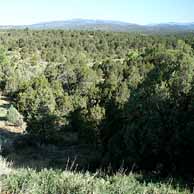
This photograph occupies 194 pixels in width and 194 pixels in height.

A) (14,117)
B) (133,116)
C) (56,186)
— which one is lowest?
(14,117)

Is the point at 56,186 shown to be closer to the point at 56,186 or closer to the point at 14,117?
the point at 56,186

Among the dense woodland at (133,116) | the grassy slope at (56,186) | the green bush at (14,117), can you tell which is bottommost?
the green bush at (14,117)

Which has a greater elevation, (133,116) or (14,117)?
(133,116)

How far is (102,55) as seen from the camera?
80750mm

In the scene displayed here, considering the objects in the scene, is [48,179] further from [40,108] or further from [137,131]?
[40,108]

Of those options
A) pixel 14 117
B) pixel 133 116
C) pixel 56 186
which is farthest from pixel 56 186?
pixel 14 117

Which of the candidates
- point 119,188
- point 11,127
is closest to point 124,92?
point 11,127

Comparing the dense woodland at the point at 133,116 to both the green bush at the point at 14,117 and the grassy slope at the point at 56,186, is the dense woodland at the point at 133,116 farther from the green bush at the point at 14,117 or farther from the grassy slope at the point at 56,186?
the grassy slope at the point at 56,186

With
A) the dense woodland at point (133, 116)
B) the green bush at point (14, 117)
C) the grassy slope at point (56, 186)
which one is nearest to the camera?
the grassy slope at point (56, 186)

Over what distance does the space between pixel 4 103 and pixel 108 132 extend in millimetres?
24050

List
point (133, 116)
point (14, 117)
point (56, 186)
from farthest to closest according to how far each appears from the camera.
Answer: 1. point (14, 117)
2. point (133, 116)
3. point (56, 186)

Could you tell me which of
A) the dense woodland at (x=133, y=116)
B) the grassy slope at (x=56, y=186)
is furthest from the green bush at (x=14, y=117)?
the grassy slope at (x=56, y=186)

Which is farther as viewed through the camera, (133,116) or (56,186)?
(133,116)

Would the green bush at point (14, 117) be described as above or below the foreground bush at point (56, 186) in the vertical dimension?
below
